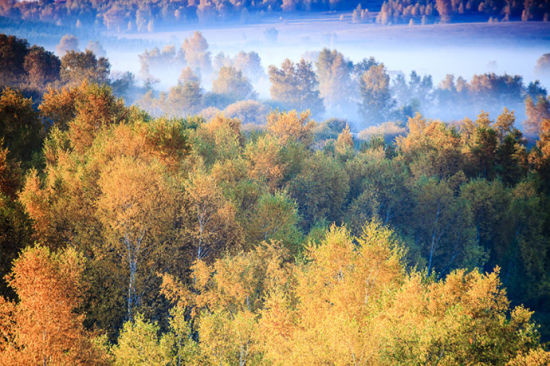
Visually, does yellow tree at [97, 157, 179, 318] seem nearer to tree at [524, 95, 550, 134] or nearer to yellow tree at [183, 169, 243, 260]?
yellow tree at [183, 169, 243, 260]

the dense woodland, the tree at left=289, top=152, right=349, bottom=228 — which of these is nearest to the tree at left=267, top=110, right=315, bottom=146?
the dense woodland

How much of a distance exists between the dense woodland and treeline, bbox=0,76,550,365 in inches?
5.8

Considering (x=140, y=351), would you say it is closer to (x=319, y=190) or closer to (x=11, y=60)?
(x=319, y=190)

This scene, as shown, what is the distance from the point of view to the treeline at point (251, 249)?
1955 cm

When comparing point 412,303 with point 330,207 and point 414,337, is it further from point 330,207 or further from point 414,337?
point 330,207

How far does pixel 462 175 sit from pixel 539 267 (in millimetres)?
16916

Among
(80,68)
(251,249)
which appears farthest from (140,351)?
(80,68)

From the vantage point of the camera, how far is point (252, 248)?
125 feet

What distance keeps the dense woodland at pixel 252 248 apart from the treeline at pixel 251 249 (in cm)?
15

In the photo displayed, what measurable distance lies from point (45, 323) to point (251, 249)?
16872 mm

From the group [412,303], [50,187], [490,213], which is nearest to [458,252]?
[490,213]

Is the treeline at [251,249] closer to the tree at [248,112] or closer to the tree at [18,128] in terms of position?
the tree at [18,128]

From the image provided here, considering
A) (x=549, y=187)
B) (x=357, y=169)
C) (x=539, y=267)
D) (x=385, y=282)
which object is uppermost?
(x=385, y=282)

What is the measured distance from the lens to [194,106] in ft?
605
